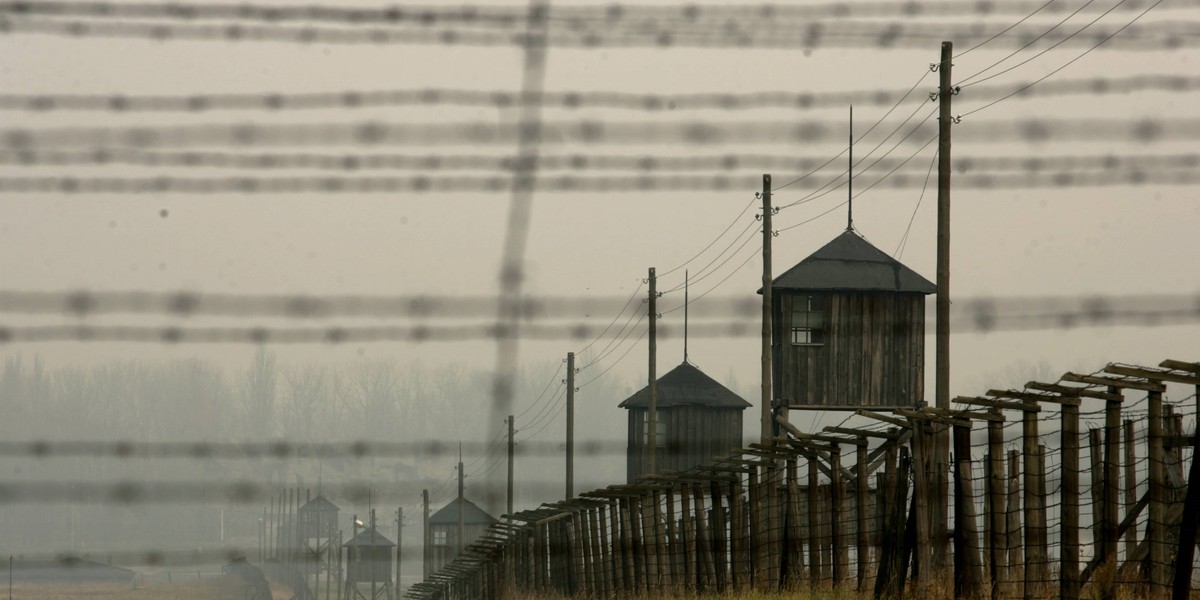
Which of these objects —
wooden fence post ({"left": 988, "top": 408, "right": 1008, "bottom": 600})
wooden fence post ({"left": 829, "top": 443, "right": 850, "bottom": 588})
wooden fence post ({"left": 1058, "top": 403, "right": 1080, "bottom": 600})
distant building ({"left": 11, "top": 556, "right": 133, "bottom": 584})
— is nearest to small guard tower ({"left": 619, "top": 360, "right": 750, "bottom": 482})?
wooden fence post ({"left": 829, "top": 443, "right": 850, "bottom": 588})

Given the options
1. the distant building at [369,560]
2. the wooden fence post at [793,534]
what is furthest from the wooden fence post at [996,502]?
the distant building at [369,560]

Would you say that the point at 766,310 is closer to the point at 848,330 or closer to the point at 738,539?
the point at 848,330

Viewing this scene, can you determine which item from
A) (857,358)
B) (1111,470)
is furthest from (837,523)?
(857,358)

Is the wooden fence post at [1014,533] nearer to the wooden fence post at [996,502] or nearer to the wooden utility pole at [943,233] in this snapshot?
the wooden fence post at [996,502]

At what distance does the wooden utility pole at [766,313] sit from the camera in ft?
106

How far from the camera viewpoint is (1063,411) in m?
14.3

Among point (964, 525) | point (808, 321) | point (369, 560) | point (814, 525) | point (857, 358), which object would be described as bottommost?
point (369, 560)

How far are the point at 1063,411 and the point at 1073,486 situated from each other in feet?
2.40

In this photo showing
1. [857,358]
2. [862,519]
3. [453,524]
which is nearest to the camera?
[862,519]

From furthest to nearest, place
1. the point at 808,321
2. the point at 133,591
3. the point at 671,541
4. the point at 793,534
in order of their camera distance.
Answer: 1. the point at 133,591
2. the point at 808,321
3. the point at 671,541
4. the point at 793,534

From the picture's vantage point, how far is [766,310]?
3284cm

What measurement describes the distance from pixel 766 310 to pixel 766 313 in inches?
2.9

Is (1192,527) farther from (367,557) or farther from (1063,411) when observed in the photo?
(367,557)

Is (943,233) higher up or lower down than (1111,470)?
higher up
